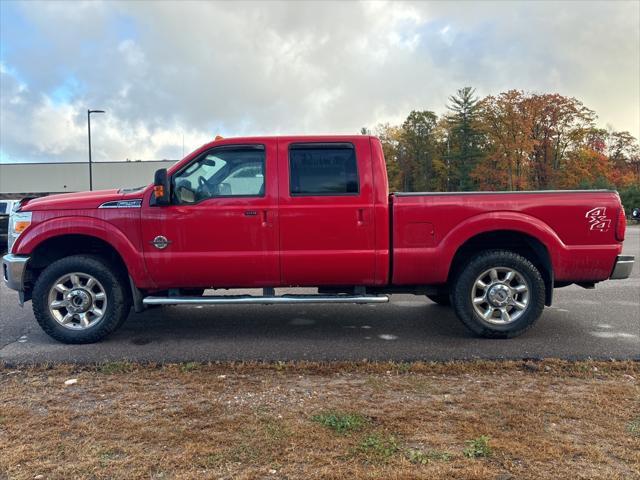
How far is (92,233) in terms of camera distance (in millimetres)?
5176

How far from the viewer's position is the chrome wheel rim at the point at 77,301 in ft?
17.3

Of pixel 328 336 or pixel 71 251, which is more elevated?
pixel 71 251

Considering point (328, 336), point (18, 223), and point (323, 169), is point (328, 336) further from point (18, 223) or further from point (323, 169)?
point (18, 223)

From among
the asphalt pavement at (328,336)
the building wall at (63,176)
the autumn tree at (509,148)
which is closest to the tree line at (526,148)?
the autumn tree at (509,148)

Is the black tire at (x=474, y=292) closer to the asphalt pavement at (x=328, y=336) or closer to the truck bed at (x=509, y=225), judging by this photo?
the asphalt pavement at (x=328, y=336)

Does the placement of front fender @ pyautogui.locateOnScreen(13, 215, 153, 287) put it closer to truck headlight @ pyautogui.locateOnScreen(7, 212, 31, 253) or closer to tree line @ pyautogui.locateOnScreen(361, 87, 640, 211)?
truck headlight @ pyautogui.locateOnScreen(7, 212, 31, 253)

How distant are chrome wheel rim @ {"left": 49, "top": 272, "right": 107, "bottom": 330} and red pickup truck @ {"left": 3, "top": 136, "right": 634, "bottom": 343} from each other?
1 centimetres

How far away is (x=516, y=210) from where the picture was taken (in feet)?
17.0

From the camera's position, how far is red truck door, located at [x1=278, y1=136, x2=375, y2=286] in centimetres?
512

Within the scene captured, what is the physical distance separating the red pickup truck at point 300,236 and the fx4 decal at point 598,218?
1cm

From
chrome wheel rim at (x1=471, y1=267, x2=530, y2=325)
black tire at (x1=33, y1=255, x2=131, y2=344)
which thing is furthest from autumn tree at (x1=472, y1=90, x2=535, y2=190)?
black tire at (x1=33, y1=255, x2=131, y2=344)

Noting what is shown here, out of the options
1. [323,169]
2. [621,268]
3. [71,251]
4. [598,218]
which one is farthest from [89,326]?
[621,268]

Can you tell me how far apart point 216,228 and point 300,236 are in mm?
869

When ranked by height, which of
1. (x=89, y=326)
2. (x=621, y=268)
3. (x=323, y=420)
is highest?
(x=621, y=268)
